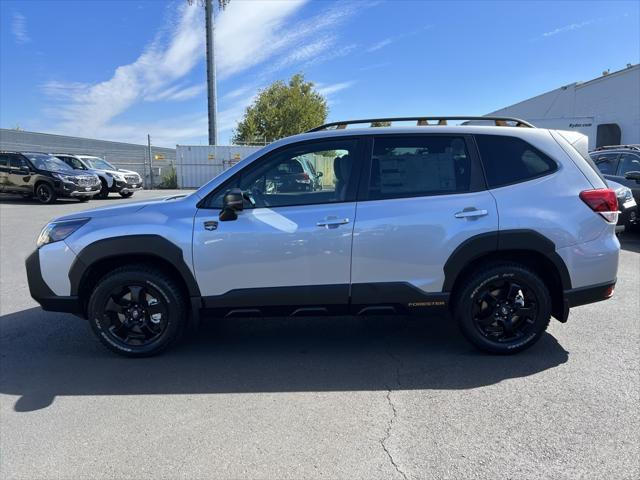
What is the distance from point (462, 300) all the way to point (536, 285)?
613 mm

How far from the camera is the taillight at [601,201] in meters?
3.71

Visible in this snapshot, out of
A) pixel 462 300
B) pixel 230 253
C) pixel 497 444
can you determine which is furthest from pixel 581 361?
pixel 230 253

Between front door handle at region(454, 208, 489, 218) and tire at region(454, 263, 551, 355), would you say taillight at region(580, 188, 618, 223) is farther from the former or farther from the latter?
front door handle at region(454, 208, 489, 218)

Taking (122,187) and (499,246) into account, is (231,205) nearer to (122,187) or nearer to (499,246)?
(499,246)

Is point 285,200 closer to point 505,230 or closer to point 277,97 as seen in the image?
point 505,230

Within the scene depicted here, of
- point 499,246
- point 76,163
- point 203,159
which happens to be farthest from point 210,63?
point 499,246

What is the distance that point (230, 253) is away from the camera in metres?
3.67

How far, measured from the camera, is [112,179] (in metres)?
19.4

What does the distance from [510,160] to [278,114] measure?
39462 mm

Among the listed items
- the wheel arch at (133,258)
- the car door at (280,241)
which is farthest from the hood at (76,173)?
the car door at (280,241)

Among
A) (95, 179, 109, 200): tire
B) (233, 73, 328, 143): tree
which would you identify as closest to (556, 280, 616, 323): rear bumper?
(95, 179, 109, 200): tire

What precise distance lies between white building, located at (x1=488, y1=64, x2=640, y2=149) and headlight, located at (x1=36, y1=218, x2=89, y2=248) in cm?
2246

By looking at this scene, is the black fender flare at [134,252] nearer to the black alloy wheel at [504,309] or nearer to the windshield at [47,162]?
the black alloy wheel at [504,309]

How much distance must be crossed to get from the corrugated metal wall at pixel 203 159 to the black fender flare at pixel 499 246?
2471 centimetres
